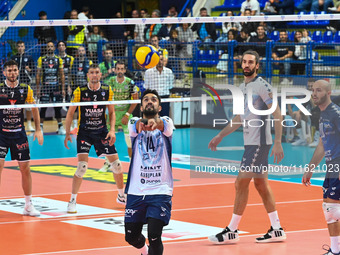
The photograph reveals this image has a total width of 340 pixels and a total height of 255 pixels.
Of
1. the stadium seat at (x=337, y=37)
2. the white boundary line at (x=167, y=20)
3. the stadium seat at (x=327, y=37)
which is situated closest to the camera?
the white boundary line at (x=167, y=20)

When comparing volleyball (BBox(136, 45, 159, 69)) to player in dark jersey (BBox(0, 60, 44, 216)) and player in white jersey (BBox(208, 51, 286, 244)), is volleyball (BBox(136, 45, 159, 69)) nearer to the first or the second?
player in dark jersey (BBox(0, 60, 44, 216))

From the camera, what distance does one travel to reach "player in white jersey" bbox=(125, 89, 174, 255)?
787cm

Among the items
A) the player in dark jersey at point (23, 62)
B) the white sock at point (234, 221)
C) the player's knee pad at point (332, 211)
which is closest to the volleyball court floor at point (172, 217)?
the white sock at point (234, 221)

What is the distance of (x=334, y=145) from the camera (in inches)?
332

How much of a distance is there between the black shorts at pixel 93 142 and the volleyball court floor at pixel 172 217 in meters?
0.94

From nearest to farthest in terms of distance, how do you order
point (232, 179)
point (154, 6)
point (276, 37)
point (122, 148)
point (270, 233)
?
point (270, 233) < point (232, 179) < point (122, 148) < point (276, 37) < point (154, 6)

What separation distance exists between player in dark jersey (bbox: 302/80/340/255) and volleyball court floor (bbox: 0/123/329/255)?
2.40 feet

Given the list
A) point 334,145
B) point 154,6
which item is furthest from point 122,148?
point 154,6

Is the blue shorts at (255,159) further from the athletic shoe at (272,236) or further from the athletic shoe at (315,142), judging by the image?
the athletic shoe at (315,142)

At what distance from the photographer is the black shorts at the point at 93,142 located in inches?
468

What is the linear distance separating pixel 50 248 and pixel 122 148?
10.3 m

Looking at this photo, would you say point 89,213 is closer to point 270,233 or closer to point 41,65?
point 270,233

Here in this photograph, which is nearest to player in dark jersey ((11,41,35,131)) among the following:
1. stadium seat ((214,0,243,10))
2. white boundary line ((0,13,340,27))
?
white boundary line ((0,13,340,27))

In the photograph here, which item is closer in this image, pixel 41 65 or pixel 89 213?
pixel 89 213
